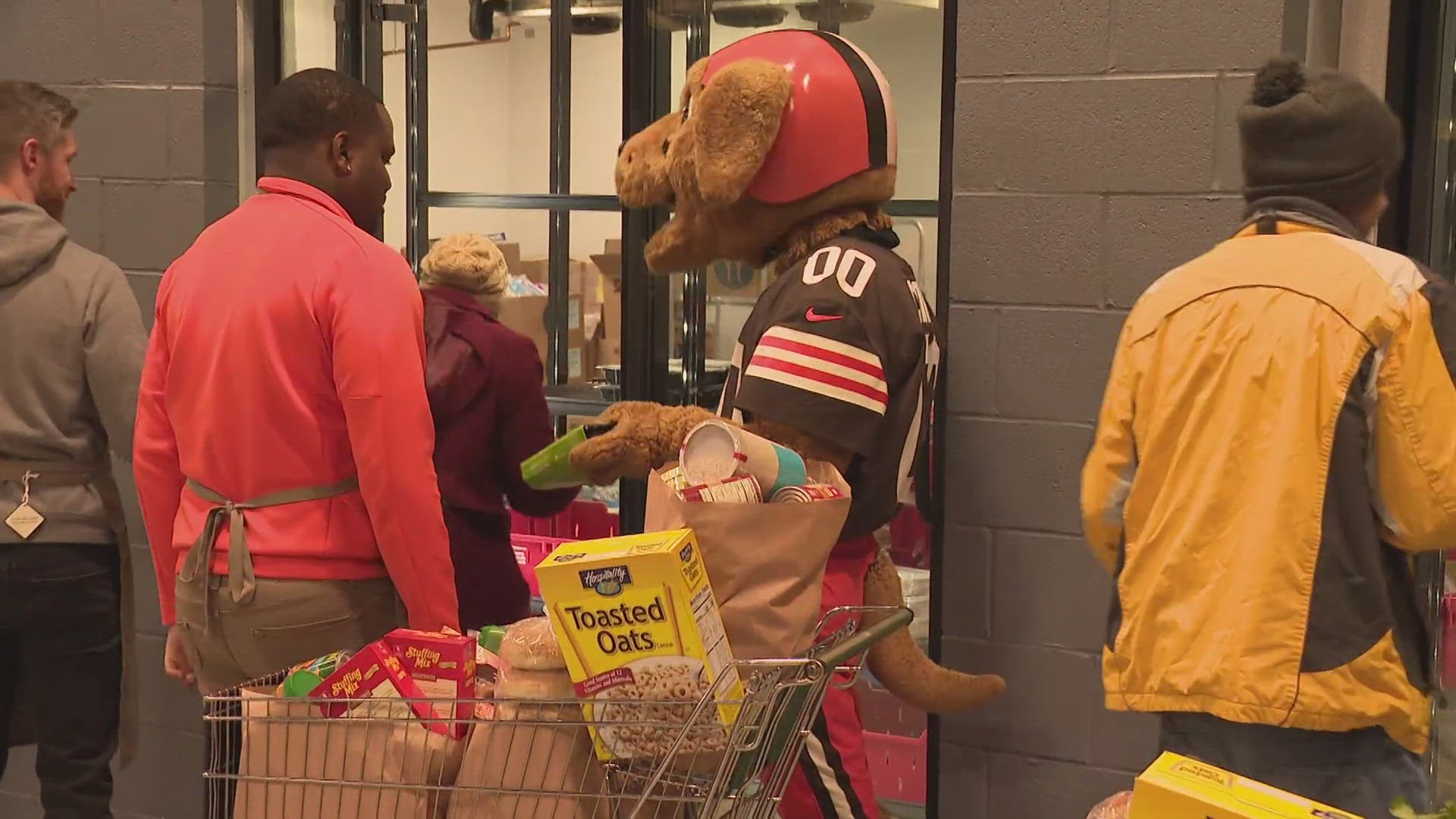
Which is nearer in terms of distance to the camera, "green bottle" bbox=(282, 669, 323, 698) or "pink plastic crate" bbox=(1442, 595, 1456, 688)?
"green bottle" bbox=(282, 669, 323, 698)

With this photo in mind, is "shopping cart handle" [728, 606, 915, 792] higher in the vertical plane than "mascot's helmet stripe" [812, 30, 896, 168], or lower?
lower

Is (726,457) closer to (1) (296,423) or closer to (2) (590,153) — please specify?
(1) (296,423)

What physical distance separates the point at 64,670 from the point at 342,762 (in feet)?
5.01

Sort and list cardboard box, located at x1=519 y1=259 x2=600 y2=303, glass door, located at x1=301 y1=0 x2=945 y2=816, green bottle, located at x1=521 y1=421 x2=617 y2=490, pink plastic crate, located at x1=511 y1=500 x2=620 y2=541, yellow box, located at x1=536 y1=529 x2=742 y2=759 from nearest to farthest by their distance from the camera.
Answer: yellow box, located at x1=536 y1=529 x2=742 y2=759
green bottle, located at x1=521 y1=421 x2=617 y2=490
glass door, located at x1=301 y1=0 x2=945 y2=816
cardboard box, located at x1=519 y1=259 x2=600 y2=303
pink plastic crate, located at x1=511 y1=500 x2=620 y2=541

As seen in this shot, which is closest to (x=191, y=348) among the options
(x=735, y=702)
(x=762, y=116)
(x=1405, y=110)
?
(x=762, y=116)

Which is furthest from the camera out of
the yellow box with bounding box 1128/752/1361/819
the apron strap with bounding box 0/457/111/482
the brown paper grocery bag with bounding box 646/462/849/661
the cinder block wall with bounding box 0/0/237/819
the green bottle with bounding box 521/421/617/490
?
the cinder block wall with bounding box 0/0/237/819

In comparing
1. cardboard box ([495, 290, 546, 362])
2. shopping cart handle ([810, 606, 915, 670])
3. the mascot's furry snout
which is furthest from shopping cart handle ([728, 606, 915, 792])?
cardboard box ([495, 290, 546, 362])

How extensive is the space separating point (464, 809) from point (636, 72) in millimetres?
2040

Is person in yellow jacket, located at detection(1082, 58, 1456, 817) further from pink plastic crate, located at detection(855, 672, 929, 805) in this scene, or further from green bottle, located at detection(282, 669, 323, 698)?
pink plastic crate, located at detection(855, 672, 929, 805)

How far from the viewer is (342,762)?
5.53ft

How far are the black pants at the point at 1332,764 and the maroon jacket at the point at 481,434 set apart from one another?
1518mm

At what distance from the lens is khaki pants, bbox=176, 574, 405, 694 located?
98.2 inches

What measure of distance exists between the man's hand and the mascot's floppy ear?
1.31 meters

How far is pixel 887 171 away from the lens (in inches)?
97.6
